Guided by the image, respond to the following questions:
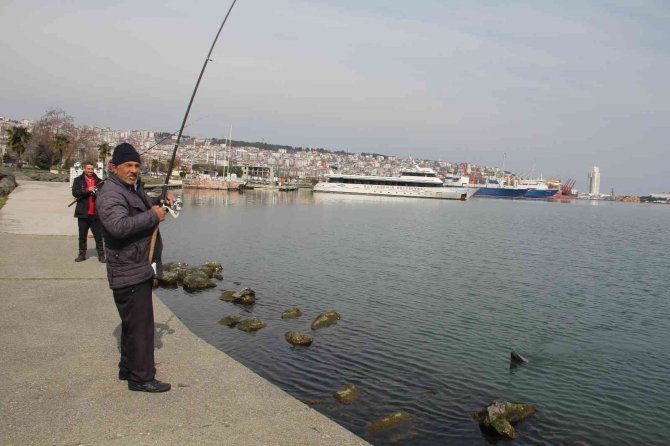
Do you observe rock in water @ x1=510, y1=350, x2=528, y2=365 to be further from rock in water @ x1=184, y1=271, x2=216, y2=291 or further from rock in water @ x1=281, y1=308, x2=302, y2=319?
rock in water @ x1=184, y1=271, x2=216, y2=291

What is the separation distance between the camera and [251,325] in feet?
39.1

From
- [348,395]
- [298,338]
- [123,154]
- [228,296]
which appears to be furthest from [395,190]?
[123,154]

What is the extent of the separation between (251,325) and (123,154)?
729 cm

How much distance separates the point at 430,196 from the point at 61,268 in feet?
371

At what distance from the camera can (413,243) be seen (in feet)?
106

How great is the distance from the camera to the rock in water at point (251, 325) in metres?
11.8

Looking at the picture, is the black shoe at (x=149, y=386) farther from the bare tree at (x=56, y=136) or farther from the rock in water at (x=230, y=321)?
the bare tree at (x=56, y=136)

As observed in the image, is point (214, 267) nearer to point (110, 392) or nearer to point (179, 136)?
point (179, 136)

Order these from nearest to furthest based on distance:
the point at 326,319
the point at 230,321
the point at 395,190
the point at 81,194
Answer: the point at 81,194, the point at 230,321, the point at 326,319, the point at 395,190

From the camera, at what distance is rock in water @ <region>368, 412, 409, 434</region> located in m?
7.61

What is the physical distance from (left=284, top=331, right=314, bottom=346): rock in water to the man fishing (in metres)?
5.88

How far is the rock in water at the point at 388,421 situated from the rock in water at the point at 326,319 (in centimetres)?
463

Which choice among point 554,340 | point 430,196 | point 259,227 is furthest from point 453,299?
point 430,196

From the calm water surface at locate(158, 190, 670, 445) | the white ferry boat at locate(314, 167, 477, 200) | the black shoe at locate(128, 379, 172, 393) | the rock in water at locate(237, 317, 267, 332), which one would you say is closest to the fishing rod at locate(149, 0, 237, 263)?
the black shoe at locate(128, 379, 172, 393)
